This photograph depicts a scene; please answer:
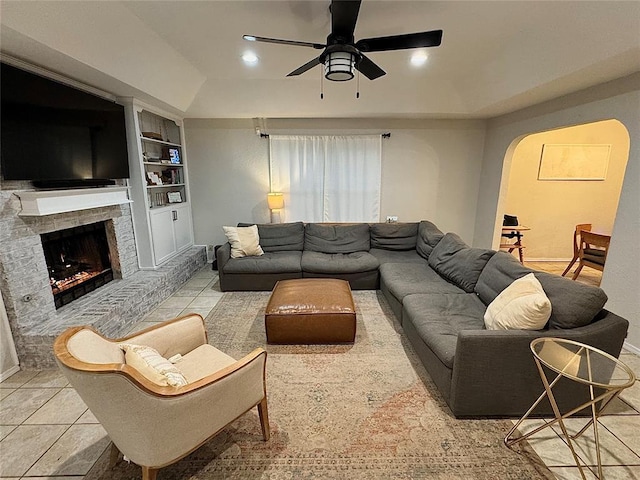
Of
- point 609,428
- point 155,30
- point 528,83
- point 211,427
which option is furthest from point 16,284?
point 528,83

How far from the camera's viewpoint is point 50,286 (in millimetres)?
2592

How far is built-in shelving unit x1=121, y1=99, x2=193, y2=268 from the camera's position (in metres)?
3.64

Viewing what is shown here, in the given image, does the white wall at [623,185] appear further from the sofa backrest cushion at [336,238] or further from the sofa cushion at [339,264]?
the sofa backrest cushion at [336,238]

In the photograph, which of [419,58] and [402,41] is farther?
[419,58]

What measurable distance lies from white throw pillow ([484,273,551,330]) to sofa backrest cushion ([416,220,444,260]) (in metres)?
1.76

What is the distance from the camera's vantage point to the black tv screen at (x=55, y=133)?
221 centimetres

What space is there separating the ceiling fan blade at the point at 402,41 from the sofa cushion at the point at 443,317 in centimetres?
202

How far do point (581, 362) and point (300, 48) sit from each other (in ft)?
11.2

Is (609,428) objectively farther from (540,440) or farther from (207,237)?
(207,237)

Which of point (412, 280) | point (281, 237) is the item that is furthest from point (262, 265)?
point (412, 280)

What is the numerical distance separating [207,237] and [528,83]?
495 centimetres

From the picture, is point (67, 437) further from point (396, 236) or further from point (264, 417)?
point (396, 236)

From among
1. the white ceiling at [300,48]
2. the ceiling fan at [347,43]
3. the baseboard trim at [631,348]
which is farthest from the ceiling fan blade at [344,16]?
the baseboard trim at [631,348]

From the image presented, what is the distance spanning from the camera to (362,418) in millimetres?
1925
